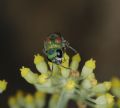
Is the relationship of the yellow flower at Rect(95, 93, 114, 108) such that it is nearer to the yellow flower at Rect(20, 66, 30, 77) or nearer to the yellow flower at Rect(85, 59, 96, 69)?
the yellow flower at Rect(85, 59, 96, 69)

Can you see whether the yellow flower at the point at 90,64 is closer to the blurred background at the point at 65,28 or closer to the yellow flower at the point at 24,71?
the yellow flower at the point at 24,71

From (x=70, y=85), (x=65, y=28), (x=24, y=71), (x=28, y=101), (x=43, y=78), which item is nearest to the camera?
(x=70, y=85)

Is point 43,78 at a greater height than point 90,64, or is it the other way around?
point 90,64

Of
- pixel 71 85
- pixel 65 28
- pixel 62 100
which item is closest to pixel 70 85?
pixel 71 85

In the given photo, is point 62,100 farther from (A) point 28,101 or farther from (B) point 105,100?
(A) point 28,101

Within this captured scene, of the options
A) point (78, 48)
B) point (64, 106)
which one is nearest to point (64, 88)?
point (64, 106)

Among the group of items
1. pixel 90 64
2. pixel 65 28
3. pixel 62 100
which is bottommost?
pixel 62 100

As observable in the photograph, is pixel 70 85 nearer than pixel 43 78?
Yes

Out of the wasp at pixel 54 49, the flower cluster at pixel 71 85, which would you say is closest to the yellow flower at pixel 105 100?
the flower cluster at pixel 71 85

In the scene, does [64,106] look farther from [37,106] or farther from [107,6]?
[107,6]

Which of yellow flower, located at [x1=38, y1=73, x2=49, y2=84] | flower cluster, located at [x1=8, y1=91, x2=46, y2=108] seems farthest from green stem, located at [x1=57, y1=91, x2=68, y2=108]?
flower cluster, located at [x1=8, y1=91, x2=46, y2=108]
